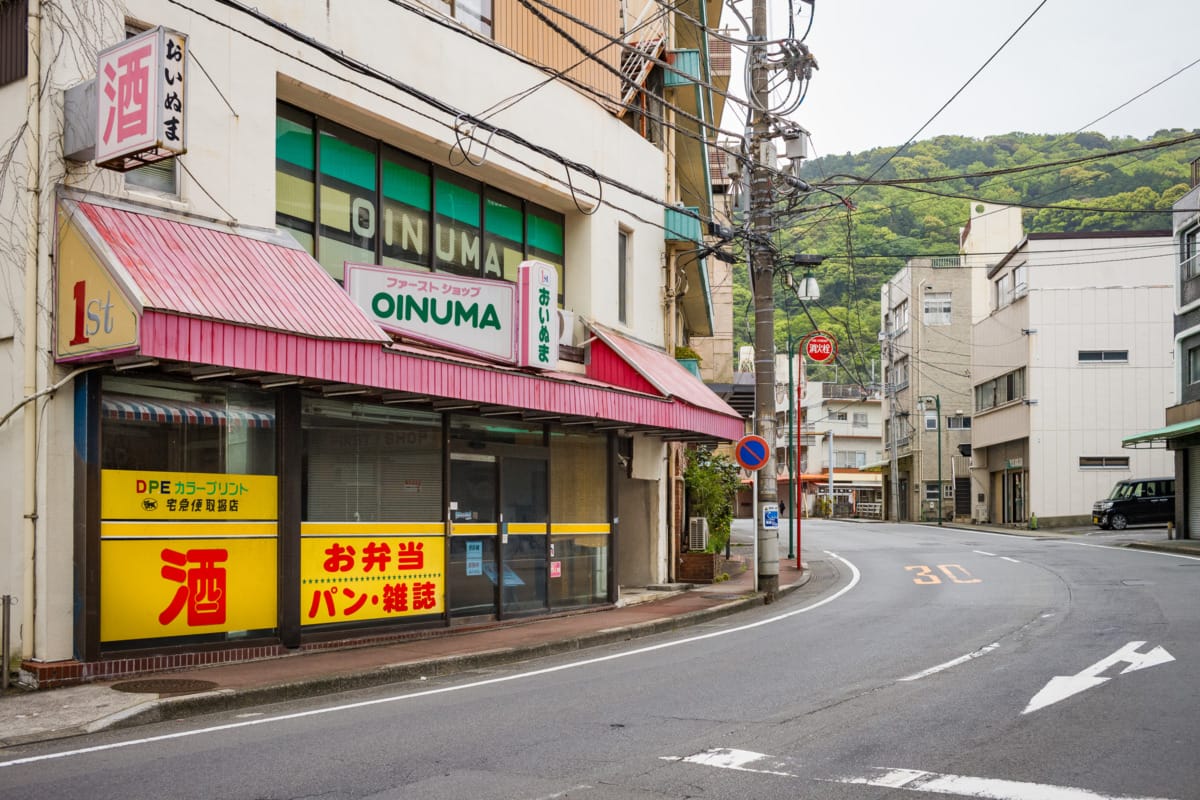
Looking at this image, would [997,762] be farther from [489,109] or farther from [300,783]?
[489,109]

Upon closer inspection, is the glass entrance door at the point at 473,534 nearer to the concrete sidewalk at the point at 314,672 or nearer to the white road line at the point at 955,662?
the concrete sidewalk at the point at 314,672

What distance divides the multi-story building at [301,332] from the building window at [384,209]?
0.04 meters

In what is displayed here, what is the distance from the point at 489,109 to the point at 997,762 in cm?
1188

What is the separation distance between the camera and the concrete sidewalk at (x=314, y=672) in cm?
884

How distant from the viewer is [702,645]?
13570mm

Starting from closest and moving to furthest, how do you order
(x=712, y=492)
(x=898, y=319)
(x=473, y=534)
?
(x=473, y=534) < (x=712, y=492) < (x=898, y=319)

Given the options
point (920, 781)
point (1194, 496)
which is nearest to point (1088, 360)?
point (1194, 496)

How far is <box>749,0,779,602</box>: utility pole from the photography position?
2025cm

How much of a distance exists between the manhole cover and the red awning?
2.88m

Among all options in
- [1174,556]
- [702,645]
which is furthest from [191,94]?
[1174,556]

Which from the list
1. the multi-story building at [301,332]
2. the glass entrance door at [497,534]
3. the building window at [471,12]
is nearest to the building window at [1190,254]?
the multi-story building at [301,332]

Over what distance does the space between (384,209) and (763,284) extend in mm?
8488

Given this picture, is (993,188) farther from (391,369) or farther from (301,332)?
(301,332)

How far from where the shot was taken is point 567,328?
1833 cm
